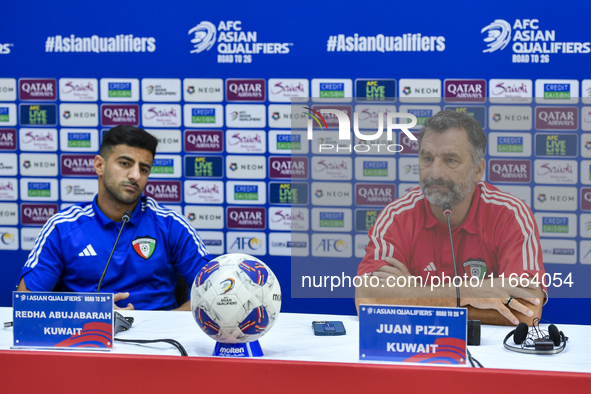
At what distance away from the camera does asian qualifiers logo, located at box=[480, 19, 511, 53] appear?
214 centimetres

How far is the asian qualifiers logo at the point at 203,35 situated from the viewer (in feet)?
7.52

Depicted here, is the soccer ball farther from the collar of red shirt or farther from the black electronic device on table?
the collar of red shirt

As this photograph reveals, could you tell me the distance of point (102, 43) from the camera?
235 cm

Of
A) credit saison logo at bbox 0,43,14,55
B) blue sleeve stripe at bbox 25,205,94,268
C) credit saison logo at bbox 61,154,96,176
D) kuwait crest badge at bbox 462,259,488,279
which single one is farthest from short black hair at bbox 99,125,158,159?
kuwait crest badge at bbox 462,259,488,279

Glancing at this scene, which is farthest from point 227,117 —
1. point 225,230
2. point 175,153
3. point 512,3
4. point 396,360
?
point 396,360

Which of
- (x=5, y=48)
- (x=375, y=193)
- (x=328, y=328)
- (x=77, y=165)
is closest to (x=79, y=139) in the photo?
(x=77, y=165)

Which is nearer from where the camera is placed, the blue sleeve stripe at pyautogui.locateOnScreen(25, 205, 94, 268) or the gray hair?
the gray hair

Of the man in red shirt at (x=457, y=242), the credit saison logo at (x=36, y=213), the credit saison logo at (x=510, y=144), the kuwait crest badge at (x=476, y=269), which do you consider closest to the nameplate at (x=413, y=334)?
the man in red shirt at (x=457, y=242)

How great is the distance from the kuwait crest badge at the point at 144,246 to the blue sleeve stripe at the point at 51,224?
0.21m

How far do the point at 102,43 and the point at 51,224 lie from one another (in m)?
1.10

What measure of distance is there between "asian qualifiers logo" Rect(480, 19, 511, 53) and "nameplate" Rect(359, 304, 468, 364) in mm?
1698

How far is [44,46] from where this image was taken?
2.39 meters

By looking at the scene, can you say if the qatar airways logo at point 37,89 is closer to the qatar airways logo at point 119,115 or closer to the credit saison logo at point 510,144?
the qatar airways logo at point 119,115

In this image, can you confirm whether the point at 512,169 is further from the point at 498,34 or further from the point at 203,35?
the point at 203,35
